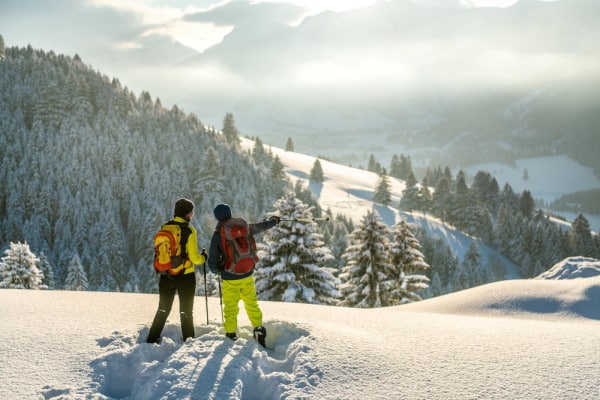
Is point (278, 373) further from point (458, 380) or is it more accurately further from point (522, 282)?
point (522, 282)

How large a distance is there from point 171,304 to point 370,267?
19950 mm

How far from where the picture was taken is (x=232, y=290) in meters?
6.48

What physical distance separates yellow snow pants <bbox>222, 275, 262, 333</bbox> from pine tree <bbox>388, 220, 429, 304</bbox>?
20700 mm

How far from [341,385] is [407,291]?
22.3 metres

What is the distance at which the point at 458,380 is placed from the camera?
16.6ft

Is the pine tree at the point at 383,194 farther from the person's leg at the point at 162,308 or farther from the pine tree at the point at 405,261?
the person's leg at the point at 162,308

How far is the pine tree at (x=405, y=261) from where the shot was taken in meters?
26.0

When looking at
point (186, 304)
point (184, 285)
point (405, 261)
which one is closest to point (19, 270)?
point (405, 261)

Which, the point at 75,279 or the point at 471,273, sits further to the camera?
the point at 471,273

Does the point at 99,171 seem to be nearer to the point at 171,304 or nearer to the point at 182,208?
the point at 182,208

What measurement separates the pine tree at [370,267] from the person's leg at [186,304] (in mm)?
19421

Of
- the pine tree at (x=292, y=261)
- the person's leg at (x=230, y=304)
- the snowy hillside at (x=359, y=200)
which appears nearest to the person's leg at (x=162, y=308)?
the person's leg at (x=230, y=304)

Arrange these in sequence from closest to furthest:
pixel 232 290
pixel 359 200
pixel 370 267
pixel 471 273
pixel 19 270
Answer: pixel 232 290
pixel 370 267
pixel 19 270
pixel 471 273
pixel 359 200

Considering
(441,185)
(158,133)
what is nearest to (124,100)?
(158,133)
